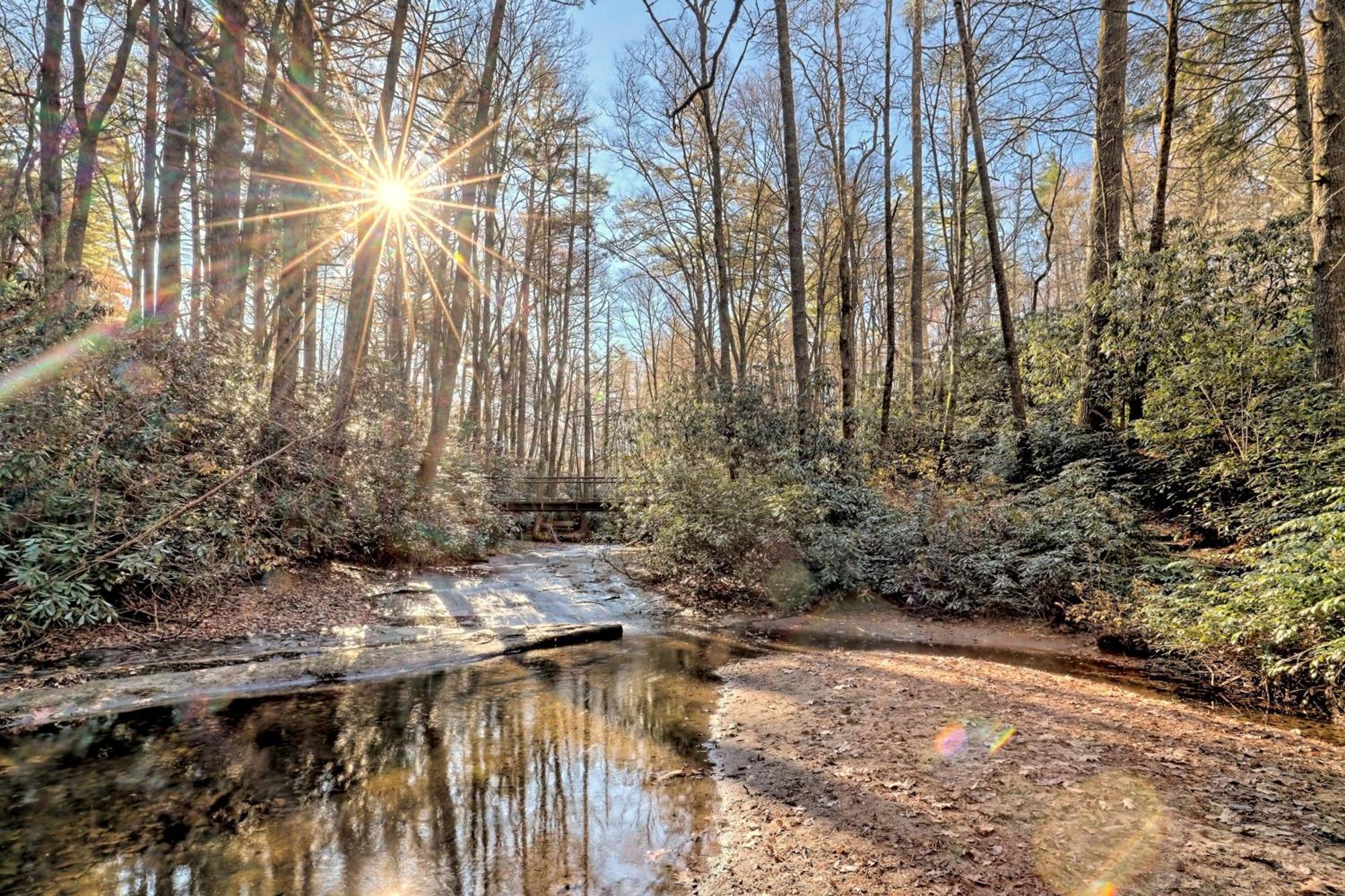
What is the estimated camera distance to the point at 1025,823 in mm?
3152

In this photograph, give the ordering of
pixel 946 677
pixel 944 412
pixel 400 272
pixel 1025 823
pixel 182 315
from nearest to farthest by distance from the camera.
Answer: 1. pixel 1025 823
2. pixel 946 677
3. pixel 182 315
4. pixel 944 412
5. pixel 400 272

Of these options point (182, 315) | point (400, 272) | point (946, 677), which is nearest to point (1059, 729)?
point (946, 677)

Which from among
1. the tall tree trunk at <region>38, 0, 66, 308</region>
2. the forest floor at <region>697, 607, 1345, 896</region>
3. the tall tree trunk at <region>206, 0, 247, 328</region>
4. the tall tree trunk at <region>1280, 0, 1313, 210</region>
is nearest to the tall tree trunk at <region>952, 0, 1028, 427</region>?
the tall tree trunk at <region>1280, 0, 1313, 210</region>

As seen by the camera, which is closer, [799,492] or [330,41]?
[799,492]

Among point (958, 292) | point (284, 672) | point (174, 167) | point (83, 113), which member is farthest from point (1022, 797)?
point (958, 292)

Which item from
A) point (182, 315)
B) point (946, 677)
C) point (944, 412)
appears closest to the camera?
point (946, 677)

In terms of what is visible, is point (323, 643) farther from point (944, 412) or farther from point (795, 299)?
point (944, 412)

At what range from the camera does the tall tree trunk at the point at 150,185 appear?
11.1 meters

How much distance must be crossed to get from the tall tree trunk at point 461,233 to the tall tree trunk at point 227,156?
11.7 ft

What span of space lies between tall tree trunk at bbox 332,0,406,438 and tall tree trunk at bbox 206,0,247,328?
168cm

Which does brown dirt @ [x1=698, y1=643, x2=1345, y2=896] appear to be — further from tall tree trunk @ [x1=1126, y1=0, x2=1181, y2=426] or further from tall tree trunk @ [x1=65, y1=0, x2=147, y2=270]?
tall tree trunk @ [x1=65, y1=0, x2=147, y2=270]

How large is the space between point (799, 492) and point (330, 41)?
12452 millimetres

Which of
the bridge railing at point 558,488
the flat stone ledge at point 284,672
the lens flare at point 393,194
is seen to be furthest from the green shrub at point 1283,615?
the lens flare at point 393,194

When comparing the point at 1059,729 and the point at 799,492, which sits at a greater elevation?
the point at 799,492
